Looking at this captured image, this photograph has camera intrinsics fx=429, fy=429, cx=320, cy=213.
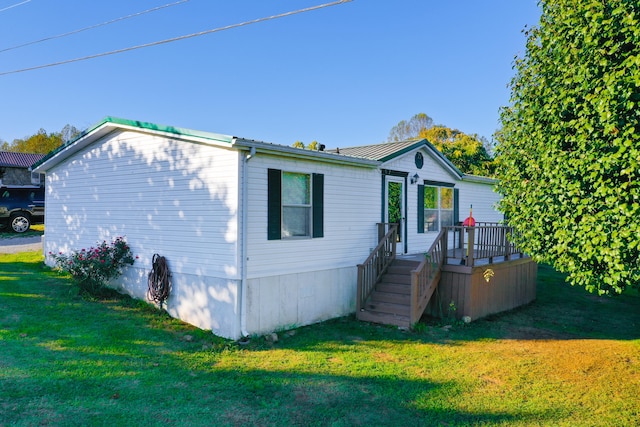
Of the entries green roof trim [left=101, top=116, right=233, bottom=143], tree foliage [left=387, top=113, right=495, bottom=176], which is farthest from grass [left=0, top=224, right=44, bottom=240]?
tree foliage [left=387, top=113, right=495, bottom=176]

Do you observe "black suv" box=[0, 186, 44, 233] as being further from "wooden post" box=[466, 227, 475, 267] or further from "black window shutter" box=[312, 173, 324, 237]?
"wooden post" box=[466, 227, 475, 267]

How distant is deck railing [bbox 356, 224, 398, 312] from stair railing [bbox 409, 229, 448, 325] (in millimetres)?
948

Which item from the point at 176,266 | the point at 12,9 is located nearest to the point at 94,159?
the point at 176,266

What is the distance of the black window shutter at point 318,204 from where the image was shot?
27.2 feet

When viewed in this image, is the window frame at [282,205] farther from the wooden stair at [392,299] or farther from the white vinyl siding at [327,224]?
the wooden stair at [392,299]

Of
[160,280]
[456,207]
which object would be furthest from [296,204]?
[456,207]

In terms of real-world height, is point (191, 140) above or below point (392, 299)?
above

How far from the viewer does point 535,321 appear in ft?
30.5

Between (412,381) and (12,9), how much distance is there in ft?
42.3

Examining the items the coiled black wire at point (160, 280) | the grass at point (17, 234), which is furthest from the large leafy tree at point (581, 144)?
the grass at point (17, 234)

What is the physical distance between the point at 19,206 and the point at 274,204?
1703 cm

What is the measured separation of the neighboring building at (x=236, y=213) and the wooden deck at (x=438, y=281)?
1.69ft

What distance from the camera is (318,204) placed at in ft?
27.4

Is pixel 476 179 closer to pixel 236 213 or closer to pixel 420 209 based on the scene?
pixel 420 209
